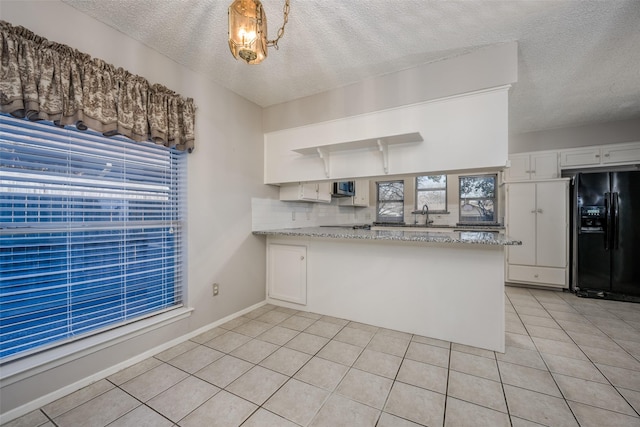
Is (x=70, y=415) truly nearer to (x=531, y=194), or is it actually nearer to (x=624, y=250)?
(x=531, y=194)

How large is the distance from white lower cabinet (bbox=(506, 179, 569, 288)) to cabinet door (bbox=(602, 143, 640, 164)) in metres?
0.66

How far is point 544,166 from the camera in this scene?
409 centimetres

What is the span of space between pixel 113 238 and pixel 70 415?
3.57 ft

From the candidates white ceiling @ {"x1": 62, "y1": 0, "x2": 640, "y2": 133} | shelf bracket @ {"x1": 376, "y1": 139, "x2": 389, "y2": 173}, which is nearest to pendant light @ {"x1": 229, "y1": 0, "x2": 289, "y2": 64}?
white ceiling @ {"x1": 62, "y1": 0, "x2": 640, "y2": 133}

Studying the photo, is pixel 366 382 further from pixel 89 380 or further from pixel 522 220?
pixel 522 220

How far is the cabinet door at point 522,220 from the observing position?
3.98 metres

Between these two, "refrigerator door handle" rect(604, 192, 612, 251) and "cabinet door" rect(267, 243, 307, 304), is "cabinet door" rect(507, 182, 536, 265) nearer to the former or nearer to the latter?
"refrigerator door handle" rect(604, 192, 612, 251)

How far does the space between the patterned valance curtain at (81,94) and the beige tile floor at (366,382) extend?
1.75 meters

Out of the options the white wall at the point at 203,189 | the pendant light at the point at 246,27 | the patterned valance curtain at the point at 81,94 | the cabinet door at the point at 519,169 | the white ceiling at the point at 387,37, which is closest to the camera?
the pendant light at the point at 246,27

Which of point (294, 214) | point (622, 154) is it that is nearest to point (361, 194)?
point (294, 214)

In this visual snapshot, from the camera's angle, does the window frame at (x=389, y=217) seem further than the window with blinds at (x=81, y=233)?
Yes

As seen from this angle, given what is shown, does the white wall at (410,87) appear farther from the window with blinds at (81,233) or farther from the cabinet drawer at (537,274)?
the cabinet drawer at (537,274)

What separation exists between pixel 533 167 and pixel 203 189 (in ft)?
15.8

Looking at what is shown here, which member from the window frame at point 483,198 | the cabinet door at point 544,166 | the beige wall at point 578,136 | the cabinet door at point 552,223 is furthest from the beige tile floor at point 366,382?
the beige wall at point 578,136
